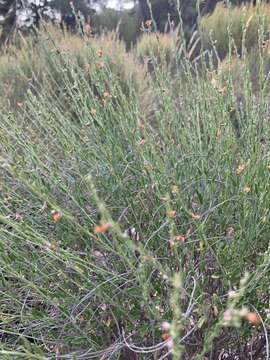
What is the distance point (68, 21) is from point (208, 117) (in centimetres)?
1071

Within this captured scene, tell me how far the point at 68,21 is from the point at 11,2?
4.57 ft

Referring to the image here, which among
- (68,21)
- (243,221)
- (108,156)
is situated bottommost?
(68,21)

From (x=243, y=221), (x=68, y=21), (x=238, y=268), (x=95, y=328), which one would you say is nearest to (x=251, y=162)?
(x=243, y=221)

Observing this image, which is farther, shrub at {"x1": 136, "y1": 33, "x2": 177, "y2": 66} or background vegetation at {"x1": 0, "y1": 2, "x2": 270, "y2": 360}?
shrub at {"x1": 136, "y1": 33, "x2": 177, "y2": 66}

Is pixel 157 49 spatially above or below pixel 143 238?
below

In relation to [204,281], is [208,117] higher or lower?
higher

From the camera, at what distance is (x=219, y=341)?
1600mm

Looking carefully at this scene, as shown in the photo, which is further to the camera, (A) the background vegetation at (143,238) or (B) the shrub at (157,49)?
(B) the shrub at (157,49)

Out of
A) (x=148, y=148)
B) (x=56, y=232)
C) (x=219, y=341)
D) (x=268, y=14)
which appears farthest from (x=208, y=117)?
(x=268, y=14)

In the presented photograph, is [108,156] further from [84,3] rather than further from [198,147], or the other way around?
[84,3]

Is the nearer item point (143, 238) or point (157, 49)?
point (143, 238)

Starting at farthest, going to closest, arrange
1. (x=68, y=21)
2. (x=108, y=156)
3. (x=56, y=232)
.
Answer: (x=68, y=21)
(x=56, y=232)
(x=108, y=156)

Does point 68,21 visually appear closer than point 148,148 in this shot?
No

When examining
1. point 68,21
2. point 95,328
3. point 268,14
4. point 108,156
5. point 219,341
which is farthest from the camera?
point 68,21
